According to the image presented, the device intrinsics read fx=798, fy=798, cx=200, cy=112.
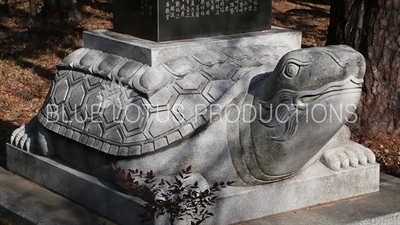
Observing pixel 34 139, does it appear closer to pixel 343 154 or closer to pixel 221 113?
pixel 221 113

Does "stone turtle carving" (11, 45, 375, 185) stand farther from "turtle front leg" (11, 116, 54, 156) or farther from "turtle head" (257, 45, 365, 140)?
"turtle front leg" (11, 116, 54, 156)

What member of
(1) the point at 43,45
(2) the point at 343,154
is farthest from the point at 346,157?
(1) the point at 43,45

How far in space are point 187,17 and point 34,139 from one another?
4.63ft

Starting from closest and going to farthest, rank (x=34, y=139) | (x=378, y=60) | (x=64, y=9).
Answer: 1. (x=34, y=139)
2. (x=378, y=60)
3. (x=64, y=9)

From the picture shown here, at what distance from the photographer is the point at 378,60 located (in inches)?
276

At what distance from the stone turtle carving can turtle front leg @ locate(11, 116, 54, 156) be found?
26 centimetres

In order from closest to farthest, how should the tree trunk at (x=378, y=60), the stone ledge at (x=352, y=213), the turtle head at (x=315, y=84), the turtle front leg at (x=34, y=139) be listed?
the turtle head at (x=315, y=84), the stone ledge at (x=352, y=213), the turtle front leg at (x=34, y=139), the tree trunk at (x=378, y=60)

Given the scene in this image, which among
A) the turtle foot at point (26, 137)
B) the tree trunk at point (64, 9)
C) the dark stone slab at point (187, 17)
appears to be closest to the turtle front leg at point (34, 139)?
the turtle foot at point (26, 137)

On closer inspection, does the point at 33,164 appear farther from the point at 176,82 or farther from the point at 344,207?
the point at 344,207

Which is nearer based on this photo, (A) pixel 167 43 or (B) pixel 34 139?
(A) pixel 167 43

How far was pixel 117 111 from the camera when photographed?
191 inches

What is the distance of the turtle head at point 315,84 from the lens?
4.39 meters

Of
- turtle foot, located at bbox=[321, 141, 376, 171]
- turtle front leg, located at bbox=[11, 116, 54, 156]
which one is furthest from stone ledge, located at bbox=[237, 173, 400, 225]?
turtle front leg, located at bbox=[11, 116, 54, 156]

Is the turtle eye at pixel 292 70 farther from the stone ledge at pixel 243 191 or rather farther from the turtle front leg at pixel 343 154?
the turtle front leg at pixel 343 154
